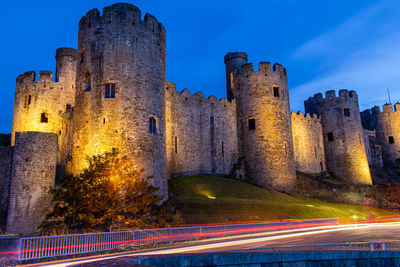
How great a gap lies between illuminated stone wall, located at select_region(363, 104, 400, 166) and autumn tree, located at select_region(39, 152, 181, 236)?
44.5 metres

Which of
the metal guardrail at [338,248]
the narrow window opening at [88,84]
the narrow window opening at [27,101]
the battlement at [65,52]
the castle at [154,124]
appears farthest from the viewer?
the battlement at [65,52]

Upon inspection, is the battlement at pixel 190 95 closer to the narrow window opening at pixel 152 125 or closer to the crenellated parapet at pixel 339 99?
the narrow window opening at pixel 152 125

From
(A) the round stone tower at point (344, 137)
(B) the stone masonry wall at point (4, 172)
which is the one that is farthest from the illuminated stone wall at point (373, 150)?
(B) the stone masonry wall at point (4, 172)

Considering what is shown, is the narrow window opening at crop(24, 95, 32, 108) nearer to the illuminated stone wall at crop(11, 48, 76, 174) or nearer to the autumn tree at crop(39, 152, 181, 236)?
the illuminated stone wall at crop(11, 48, 76, 174)

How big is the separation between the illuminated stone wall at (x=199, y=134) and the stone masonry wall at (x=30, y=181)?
9.91 metres

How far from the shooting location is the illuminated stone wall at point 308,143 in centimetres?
4388

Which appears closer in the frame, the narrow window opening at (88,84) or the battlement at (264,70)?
the narrow window opening at (88,84)

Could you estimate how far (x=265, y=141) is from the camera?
119ft

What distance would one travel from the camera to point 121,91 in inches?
930

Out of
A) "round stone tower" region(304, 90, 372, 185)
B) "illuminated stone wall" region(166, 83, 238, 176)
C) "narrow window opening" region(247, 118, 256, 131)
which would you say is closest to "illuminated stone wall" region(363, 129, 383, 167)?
"round stone tower" region(304, 90, 372, 185)

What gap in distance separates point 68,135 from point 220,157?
14.0 m

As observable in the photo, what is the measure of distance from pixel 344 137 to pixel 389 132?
1395 centimetres

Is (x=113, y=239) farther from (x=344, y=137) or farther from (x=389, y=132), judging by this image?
(x=389, y=132)

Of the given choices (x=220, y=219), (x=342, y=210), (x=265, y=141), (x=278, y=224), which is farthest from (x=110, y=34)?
(x=342, y=210)
